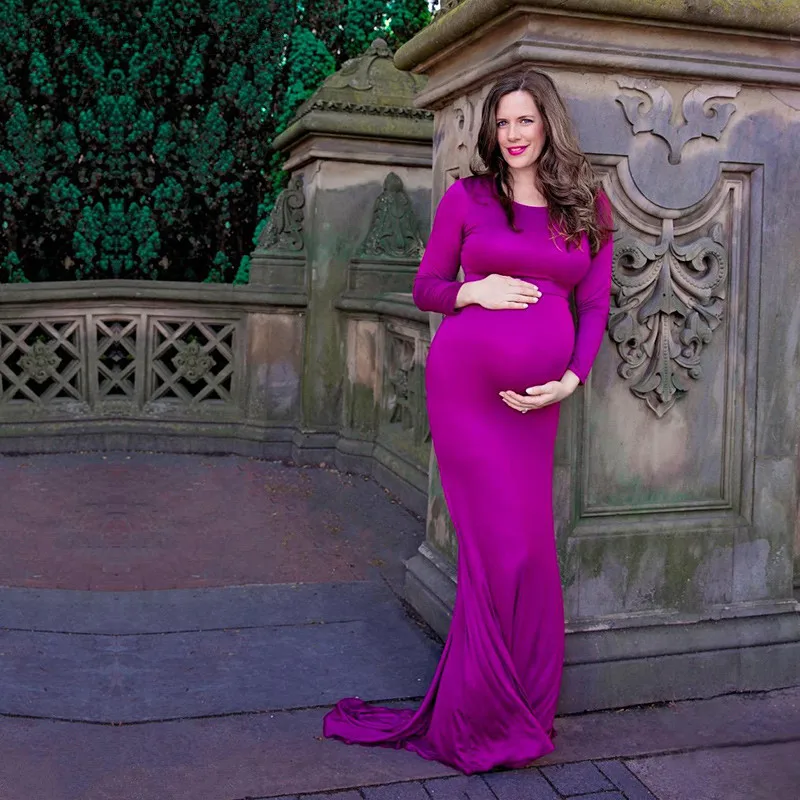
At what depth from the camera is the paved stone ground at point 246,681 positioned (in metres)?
3.24

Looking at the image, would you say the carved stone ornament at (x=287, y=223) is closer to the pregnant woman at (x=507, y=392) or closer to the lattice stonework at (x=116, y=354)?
the lattice stonework at (x=116, y=354)

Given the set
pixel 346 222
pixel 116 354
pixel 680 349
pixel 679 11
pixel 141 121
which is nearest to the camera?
pixel 679 11

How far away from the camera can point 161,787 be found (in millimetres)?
3160

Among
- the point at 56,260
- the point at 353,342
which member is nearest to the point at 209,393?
the point at 353,342

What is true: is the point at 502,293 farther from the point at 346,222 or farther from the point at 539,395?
the point at 346,222

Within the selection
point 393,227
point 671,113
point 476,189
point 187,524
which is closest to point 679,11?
point 671,113

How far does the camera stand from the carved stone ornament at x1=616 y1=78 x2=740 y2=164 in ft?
12.3

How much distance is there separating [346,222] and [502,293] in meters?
4.44

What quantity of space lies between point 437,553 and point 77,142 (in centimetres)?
586

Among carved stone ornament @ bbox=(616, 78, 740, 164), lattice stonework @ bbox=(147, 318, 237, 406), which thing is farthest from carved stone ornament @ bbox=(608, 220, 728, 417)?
lattice stonework @ bbox=(147, 318, 237, 406)

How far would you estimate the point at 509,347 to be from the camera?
10.9 ft

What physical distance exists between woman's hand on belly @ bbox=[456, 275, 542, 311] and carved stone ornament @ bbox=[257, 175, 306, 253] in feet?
15.2

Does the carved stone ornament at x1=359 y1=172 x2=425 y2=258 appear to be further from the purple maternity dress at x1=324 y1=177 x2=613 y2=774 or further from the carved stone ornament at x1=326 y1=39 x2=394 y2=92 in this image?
the purple maternity dress at x1=324 y1=177 x2=613 y2=774

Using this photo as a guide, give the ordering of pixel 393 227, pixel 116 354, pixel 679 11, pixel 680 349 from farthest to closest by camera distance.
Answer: pixel 116 354, pixel 393 227, pixel 680 349, pixel 679 11
